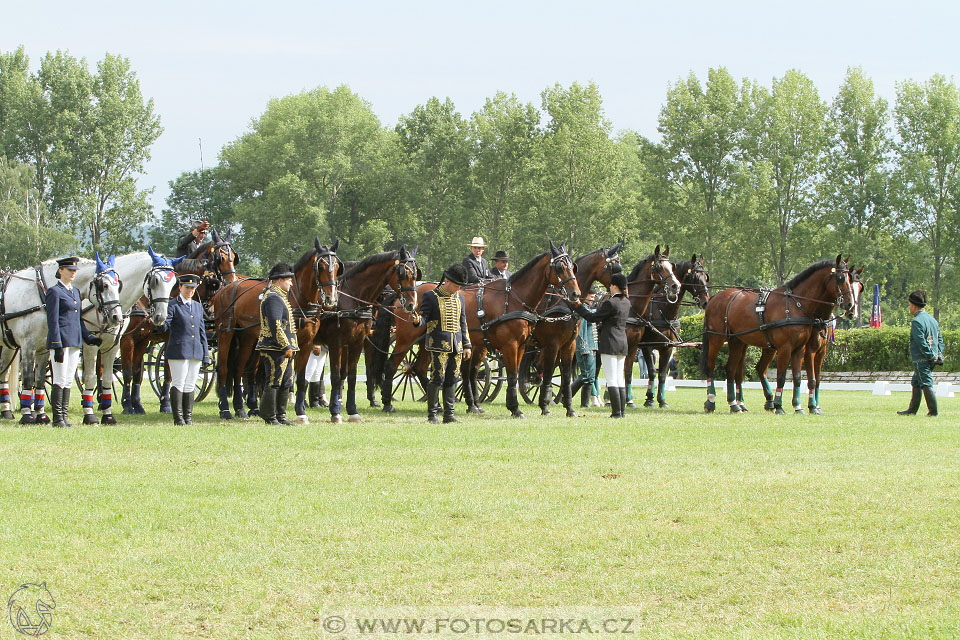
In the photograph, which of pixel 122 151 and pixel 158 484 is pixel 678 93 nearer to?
pixel 122 151

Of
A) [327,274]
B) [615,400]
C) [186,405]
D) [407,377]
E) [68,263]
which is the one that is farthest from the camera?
[407,377]

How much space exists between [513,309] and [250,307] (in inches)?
152

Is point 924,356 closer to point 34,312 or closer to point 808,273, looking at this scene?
point 808,273

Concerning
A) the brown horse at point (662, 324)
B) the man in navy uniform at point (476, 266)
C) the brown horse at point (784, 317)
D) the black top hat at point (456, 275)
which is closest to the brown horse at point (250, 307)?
the black top hat at point (456, 275)

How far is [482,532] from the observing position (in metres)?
6.89

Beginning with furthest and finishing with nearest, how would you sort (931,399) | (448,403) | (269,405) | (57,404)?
1. (931,399)
2. (448,403)
3. (269,405)
4. (57,404)

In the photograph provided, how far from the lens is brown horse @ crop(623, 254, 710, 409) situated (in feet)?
58.0

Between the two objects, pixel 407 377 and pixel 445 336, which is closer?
pixel 445 336

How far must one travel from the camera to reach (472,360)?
52.0 ft

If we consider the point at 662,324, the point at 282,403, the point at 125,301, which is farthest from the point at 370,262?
the point at 662,324

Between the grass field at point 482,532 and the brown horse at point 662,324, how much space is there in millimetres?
5786

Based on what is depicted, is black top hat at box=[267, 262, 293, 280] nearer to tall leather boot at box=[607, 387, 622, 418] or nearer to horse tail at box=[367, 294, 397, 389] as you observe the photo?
horse tail at box=[367, 294, 397, 389]

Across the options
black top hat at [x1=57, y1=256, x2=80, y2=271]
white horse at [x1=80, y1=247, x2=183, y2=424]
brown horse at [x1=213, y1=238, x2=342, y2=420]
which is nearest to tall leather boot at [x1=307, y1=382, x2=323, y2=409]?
brown horse at [x1=213, y1=238, x2=342, y2=420]

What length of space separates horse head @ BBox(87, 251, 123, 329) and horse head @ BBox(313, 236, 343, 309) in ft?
8.46
